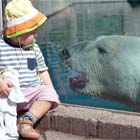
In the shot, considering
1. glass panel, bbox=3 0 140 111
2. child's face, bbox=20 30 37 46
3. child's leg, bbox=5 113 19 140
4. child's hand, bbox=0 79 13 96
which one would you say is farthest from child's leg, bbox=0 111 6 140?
glass panel, bbox=3 0 140 111

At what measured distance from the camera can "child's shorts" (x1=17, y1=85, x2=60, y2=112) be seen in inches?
131

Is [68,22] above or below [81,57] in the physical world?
above

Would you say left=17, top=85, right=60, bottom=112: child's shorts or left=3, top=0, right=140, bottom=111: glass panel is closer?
left=17, top=85, right=60, bottom=112: child's shorts

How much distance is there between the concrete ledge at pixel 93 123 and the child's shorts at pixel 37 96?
0.45ft

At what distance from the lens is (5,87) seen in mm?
3088

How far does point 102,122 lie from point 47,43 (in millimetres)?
1092

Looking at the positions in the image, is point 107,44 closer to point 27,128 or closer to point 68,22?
point 68,22

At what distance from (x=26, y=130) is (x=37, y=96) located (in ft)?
0.98

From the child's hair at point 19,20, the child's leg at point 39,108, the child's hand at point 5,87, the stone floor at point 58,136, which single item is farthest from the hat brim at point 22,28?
the stone floor at point 58,136

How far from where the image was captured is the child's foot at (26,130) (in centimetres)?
311

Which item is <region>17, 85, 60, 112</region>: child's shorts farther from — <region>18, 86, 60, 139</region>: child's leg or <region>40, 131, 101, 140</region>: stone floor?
<region>40, 131, 101, 140</region>: stone floor

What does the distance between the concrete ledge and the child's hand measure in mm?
441

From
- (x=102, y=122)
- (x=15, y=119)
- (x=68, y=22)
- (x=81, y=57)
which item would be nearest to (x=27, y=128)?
(x=15, y=119)

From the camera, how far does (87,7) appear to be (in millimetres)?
4156
